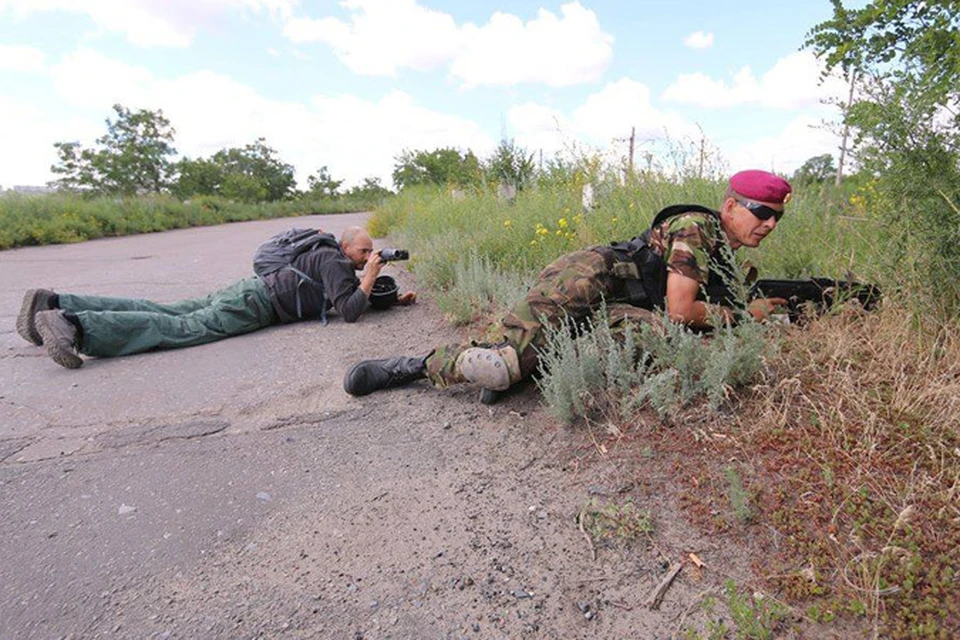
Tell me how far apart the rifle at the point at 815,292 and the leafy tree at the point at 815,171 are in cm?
278

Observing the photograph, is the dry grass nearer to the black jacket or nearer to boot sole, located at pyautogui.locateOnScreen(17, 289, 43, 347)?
the black jacket

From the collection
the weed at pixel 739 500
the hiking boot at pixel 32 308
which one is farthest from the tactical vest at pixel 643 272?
the hiking boot at pixel 32 308

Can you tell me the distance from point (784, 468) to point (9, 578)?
8.49ft

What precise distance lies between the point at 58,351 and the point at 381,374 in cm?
218

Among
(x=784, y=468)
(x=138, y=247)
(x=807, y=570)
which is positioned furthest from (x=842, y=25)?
(x=138, y=247)

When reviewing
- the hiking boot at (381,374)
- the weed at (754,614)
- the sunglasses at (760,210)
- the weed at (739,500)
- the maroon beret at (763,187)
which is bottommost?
the weed at (754,614)

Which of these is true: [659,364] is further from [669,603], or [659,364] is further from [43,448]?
[43,448]

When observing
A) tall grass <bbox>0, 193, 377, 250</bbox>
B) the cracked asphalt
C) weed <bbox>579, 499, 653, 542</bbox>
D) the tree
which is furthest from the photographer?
the tree

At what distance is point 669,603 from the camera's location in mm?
1514

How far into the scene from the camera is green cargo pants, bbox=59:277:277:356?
370 centimetres

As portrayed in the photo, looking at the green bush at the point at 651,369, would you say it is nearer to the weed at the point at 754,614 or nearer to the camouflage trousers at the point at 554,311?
the camouflage trousers at the point at 554,311

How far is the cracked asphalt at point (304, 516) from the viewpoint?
154cm

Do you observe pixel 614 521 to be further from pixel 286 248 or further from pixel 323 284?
pixel 286 248

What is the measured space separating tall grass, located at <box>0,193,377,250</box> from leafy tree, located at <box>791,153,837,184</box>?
1332 centimetres
